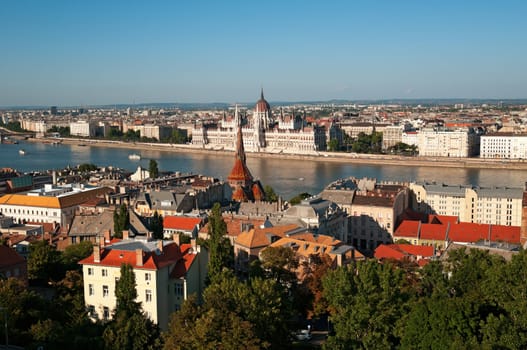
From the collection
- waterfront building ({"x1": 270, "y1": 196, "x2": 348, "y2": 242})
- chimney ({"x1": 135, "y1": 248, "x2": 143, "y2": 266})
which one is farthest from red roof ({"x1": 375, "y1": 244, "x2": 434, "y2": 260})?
chimney ({"x1": 135, "y1": 248, "x2": 143, "y2": 266})

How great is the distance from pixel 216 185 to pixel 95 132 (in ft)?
163

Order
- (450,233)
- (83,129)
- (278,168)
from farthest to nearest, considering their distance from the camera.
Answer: (83,129) → (278,168) → (450,233)

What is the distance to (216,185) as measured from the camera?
1816cm

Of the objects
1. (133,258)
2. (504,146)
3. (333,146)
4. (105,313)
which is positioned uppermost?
(133,258)

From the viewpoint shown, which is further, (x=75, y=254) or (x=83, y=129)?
(x=83, y=129)

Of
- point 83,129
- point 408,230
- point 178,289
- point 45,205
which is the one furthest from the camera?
point 83,129

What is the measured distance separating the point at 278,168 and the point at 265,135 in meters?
13.0

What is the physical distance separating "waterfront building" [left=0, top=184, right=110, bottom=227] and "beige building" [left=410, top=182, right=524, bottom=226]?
30.8 ft

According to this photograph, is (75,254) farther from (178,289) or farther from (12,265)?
(178,289)

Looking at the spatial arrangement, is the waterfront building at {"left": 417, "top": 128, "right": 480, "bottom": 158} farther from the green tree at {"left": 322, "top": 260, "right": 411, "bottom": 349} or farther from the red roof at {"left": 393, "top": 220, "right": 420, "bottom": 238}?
the green tree at {"left": 322, "top": 260, "right": 411, "bottom": 349}

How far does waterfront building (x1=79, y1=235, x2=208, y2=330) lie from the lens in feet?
26.8

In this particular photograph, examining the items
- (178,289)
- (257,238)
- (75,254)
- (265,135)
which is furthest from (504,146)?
(178,289)

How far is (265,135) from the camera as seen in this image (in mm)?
49750

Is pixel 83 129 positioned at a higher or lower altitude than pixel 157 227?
lower
